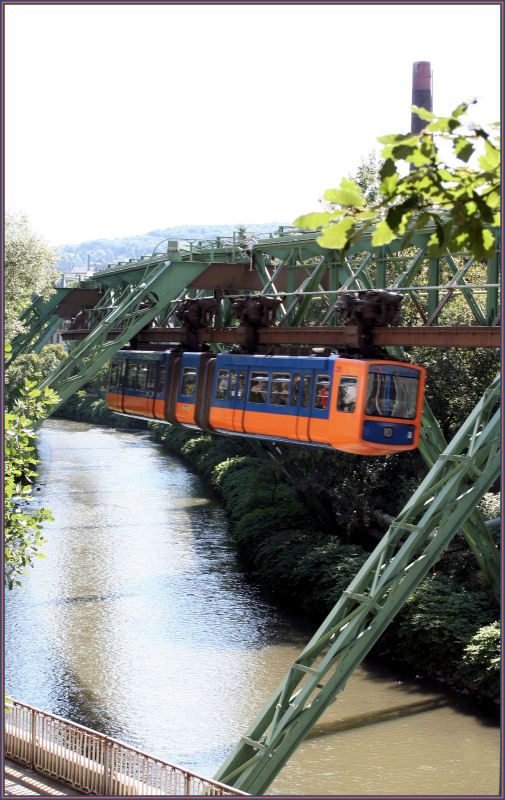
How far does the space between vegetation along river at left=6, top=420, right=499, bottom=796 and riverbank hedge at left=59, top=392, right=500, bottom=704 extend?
0.67m

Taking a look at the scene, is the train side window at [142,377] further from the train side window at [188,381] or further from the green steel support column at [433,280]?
the green steel support column at [433,280]

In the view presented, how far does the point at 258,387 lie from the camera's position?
2028cm

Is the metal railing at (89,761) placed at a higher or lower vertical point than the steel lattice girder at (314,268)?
lower

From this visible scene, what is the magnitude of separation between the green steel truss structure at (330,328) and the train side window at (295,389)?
1.48 m

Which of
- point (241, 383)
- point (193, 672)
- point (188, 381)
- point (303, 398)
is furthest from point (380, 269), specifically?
point (193, 672)

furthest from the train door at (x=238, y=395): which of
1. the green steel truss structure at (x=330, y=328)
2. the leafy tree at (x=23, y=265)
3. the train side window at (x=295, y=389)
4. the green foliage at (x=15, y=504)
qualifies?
the leafy tree at (x=23, y=265)

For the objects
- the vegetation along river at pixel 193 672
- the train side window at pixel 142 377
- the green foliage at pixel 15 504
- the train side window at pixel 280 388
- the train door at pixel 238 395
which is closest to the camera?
the green foliage at pixel 15 504

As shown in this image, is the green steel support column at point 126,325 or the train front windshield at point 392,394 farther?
the green steel support column at point 126,325

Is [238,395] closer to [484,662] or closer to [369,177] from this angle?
[484,662]

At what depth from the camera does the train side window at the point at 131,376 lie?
25.9 meters

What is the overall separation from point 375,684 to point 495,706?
2728 mm

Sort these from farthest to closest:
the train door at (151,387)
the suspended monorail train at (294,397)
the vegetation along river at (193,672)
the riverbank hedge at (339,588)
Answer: the train door at (151,387)
the riverbank hedge at (339,588)
the suspended monorail train at (294,397)
the vegetation along river at (193,672)

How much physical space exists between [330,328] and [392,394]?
2823 millimetres

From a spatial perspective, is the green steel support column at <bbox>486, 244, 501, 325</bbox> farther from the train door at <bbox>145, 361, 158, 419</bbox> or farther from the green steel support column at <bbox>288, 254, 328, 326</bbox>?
the train door at <bbox>145, 361, 158, 419</bbox>
